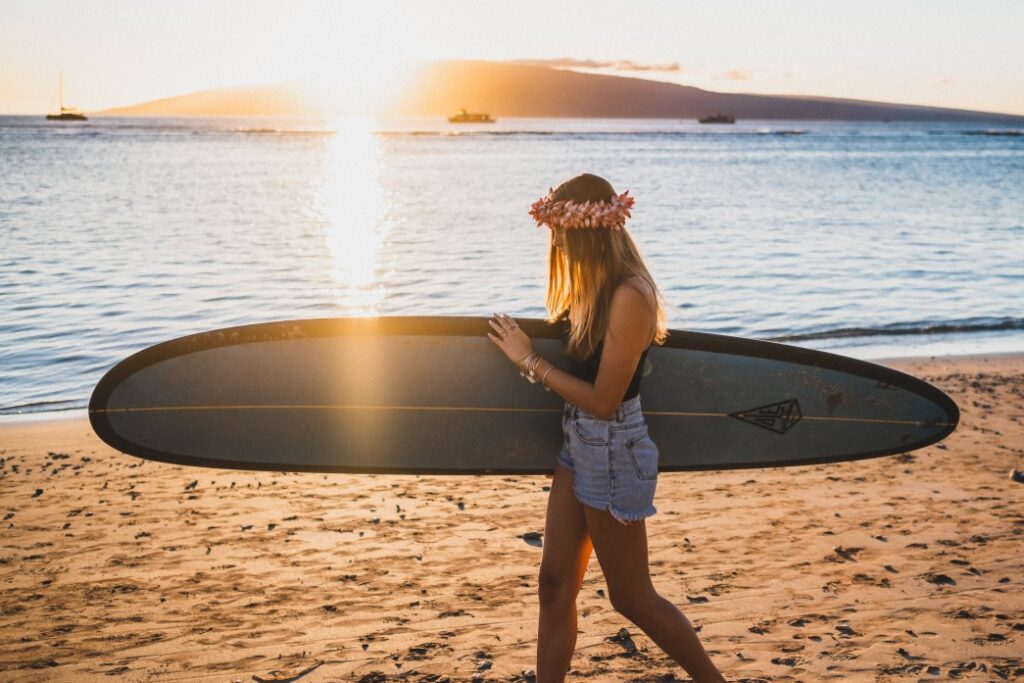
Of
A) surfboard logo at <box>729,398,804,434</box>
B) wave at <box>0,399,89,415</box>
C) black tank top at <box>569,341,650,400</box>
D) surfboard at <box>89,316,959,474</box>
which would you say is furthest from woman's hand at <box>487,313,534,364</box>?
wave at <box>0,399,89,415</box>

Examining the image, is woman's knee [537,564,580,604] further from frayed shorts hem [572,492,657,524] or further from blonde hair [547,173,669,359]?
blonde hair [547,173,669,359]

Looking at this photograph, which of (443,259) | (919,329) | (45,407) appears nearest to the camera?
(45,407)

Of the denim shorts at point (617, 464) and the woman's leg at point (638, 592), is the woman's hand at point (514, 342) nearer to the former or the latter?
the denim shorts at point (617, 464)

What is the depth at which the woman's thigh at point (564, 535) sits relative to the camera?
2.47m

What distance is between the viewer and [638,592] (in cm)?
244

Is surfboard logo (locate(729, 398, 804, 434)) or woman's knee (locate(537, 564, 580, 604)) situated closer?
woman's knee (locate(537, 564, 580, 604))

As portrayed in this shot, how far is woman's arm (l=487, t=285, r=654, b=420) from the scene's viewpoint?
2.27 metres

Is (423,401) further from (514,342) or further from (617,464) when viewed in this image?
(617,464)

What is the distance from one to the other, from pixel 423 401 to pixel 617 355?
1755mm

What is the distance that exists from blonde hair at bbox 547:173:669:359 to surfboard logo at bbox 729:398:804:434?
5.49 feet

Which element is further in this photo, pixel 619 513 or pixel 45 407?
pixel 45 407

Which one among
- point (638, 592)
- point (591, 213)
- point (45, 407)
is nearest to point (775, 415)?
point (638, 592)

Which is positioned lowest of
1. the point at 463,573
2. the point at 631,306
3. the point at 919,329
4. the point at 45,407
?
the point at 45,407

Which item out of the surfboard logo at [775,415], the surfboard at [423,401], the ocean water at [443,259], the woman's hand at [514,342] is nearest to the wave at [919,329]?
the ocean water at [443,259]
